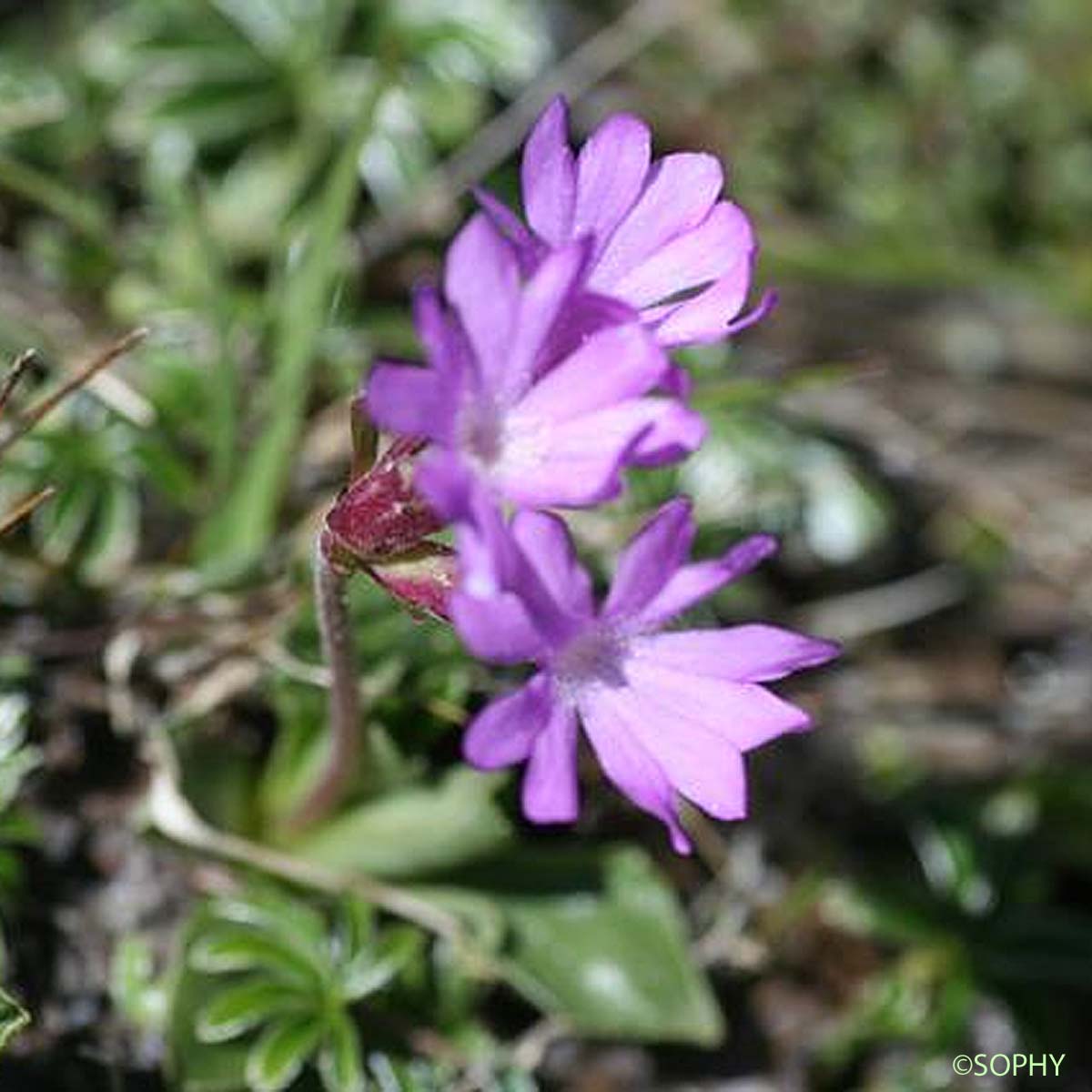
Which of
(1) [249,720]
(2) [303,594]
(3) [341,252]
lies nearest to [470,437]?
(2) [303,594]

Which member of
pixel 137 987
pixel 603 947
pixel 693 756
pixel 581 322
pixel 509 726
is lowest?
pixel 603 947

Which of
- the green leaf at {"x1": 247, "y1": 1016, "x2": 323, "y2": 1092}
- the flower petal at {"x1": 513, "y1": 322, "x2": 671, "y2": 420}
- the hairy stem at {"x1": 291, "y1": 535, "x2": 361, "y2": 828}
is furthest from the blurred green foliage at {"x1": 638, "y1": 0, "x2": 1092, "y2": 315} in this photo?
the flower petal at {"x1": 513, "y1": 322, "x2": 671, "y2": 420}

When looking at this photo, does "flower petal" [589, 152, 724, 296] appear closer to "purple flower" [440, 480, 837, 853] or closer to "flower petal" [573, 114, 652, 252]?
"flower petal" [573, 114, 652, 252]

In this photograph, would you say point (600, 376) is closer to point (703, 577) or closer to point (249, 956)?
point (703, 577)

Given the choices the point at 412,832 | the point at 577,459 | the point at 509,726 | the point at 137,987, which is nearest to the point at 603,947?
the point at 412,832

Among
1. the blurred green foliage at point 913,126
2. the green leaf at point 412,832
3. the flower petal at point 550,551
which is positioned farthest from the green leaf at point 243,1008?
the blurred green foliage at point 913,126

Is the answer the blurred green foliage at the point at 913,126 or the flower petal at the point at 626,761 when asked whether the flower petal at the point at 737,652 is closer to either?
the flower petal at the point at 626,761
